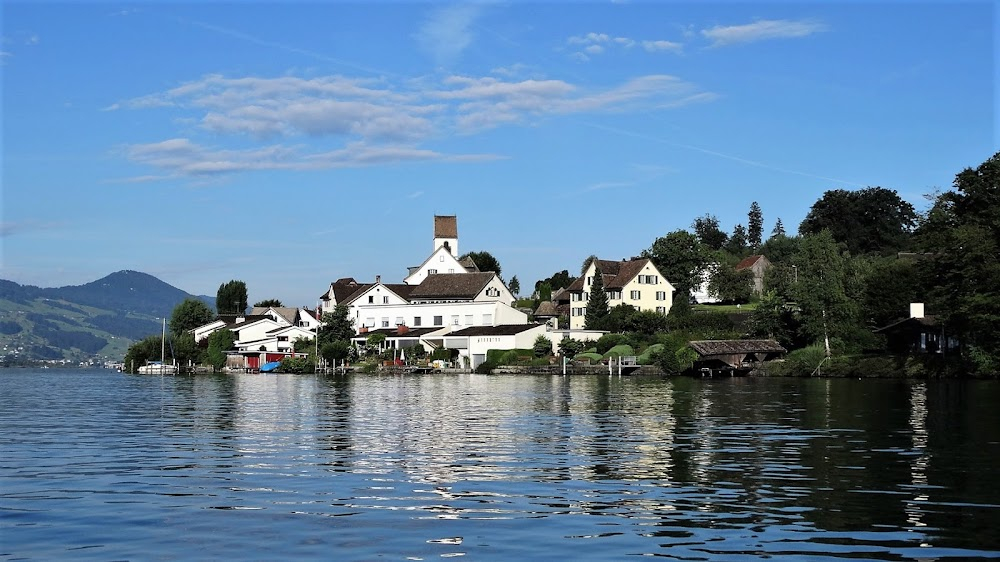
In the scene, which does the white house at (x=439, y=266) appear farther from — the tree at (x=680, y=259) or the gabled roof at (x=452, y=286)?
the tree at (x=680, y=259)

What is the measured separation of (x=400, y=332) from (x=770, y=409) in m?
79.8

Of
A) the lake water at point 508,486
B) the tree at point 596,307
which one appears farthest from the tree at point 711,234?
the lake water at point 508,486

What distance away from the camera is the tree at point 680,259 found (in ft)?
402

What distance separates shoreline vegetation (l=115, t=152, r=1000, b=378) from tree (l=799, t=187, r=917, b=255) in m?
5.59

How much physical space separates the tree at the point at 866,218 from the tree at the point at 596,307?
4650 centimetres

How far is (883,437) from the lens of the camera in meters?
28.8

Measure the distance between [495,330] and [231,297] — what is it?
88.5 m

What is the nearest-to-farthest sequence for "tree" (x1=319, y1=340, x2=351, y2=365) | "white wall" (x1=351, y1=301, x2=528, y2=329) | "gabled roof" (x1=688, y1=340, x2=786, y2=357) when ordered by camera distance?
"gabled roof" (x1=688, y1=340, x2=786, y2=357), "tree" (x1=319, y1=340, x2=351, y2=365), "white wall" (x1=351, y1=301, x2=528, y2=329)

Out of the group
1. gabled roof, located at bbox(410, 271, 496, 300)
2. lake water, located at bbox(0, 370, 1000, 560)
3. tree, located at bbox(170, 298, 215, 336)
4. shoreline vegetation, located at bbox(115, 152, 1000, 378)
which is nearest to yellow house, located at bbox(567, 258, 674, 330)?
shoreline vegetation, located at bbox(115, 152, 1000, 378)

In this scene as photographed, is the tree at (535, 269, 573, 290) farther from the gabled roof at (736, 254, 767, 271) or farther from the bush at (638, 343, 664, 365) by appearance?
the bush at (638, 343, 664, 365)

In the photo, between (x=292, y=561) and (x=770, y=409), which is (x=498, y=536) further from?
(x=770, y=409)

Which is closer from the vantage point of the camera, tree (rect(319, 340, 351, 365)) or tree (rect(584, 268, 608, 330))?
tree (rect(584, 268, 608, 330))

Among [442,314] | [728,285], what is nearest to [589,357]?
[442,314]

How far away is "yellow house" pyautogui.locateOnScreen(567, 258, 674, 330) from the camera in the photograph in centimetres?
11406
